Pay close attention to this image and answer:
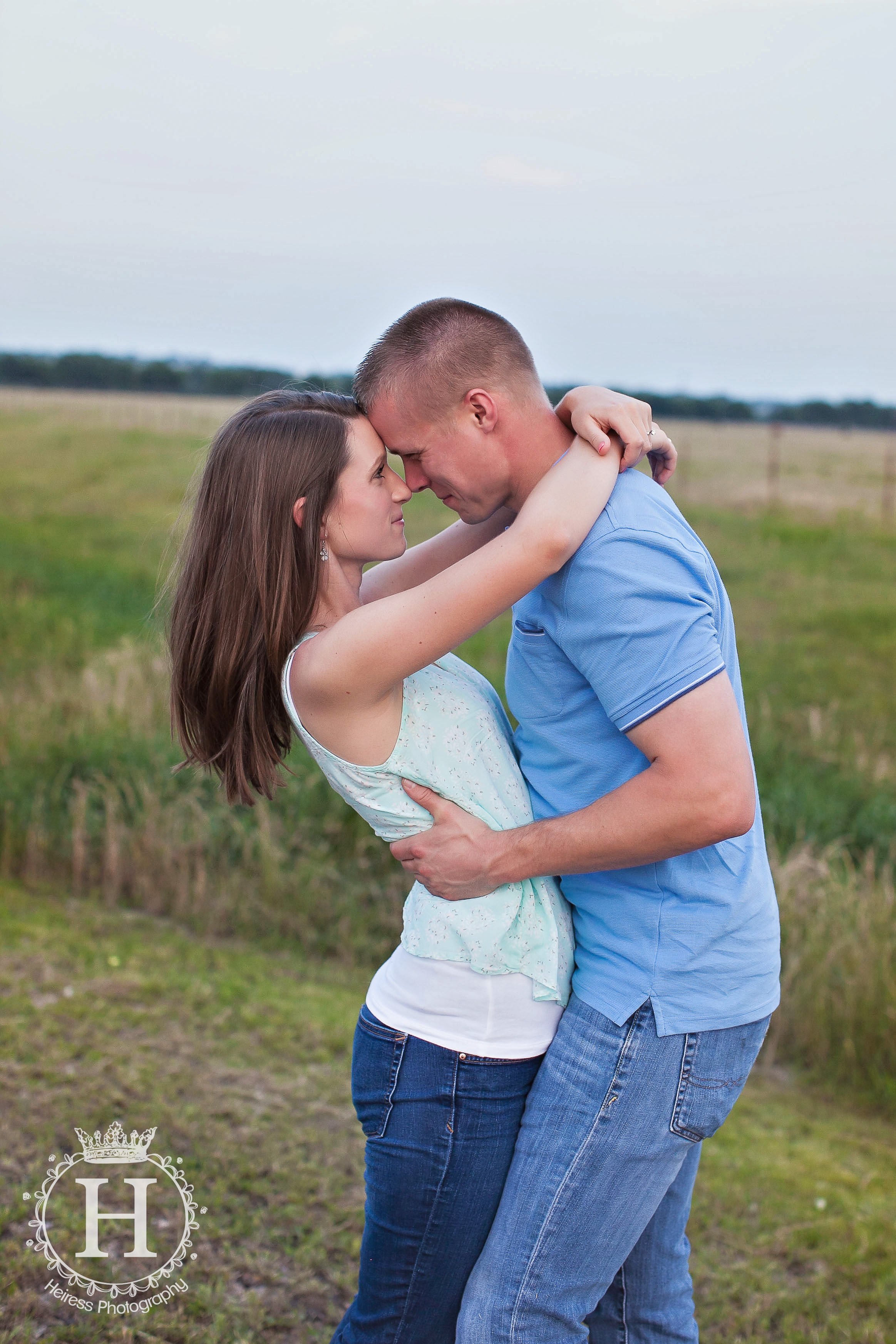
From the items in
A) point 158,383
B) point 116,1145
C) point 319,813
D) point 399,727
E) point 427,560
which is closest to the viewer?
point 399,727

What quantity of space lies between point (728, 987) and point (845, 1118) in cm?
321

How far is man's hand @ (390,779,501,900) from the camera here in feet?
6.07

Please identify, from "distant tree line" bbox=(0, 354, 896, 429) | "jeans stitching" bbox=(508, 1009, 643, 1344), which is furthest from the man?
"distant tree line" bbox=(0, 354, 896, 429)

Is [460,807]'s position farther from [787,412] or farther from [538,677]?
[787,412]

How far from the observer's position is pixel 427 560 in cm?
248

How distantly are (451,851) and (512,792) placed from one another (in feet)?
0.66

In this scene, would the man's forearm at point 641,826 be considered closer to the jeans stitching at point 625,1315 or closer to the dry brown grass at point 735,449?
the jeans stitching at point 625,1315

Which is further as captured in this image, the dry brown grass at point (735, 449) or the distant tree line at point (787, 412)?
the distant tree line at point (787, 412)

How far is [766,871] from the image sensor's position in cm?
195

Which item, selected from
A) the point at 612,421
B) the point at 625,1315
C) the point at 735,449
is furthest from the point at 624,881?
the point at 735,449

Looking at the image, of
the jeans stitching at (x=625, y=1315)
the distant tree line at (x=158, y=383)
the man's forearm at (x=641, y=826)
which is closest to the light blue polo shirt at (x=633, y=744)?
the man's forearm at (x=641, y=826)

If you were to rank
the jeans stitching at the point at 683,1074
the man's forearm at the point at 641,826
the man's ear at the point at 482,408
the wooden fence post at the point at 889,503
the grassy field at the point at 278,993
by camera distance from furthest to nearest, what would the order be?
1. the wooden fence post at the point at 889,503
2. the grassy field at the point at 278,993
3. the man's ear at the point at 482,408
4. the jeans stitching at the point at 683,1074
5. the man's forearm at the point at 641,826

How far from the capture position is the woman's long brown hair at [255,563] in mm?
1939

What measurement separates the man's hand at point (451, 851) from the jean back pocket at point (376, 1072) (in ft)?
0.85
